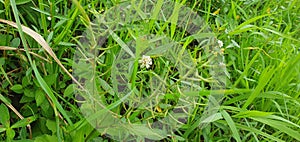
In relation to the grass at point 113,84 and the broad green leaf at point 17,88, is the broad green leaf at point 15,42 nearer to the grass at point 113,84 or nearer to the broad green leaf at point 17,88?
the grass at point 113,84

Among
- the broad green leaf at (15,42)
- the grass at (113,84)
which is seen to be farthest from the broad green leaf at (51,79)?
the broad green leaf at (15,42)

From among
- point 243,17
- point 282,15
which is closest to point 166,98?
point 243,17

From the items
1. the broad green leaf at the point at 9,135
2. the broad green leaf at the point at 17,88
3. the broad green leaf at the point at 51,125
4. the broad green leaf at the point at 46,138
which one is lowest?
the broad green leaf at the point at 46,138

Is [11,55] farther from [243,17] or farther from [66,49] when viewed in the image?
[243,17]

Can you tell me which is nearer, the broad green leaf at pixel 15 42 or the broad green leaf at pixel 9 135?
the broad green leaf at pixel 9 135

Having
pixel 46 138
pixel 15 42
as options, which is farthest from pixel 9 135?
pixel 15 42

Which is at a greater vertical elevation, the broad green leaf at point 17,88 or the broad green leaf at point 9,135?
the broad green leaf at point 17,88

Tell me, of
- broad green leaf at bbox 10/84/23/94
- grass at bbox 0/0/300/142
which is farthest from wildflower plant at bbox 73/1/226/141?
broad green leaf at bbox 10/84/23/94

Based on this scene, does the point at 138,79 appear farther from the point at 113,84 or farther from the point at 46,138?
the point at 46,138
